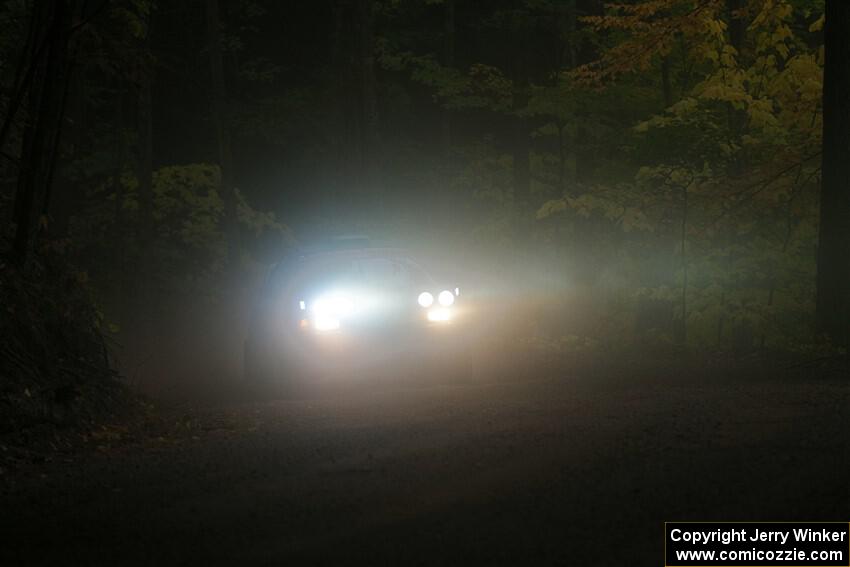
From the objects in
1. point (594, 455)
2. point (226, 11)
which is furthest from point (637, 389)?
point (226, 11)

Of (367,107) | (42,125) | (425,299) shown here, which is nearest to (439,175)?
(367,107)

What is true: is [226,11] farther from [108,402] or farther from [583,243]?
[108,402]

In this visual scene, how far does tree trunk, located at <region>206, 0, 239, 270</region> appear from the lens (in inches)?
1364

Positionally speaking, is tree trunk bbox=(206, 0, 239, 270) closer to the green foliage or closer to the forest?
the forest

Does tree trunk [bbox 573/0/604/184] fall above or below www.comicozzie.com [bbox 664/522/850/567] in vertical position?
above

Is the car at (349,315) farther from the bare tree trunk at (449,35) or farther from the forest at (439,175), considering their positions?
the bare tree trunk at (449,35)

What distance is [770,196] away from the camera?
68.2 ft

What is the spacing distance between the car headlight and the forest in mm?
3605

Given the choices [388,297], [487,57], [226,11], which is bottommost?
[388,297]

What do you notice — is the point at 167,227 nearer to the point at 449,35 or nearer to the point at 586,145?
the point at 449,35

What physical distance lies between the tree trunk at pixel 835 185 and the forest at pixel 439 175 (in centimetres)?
3

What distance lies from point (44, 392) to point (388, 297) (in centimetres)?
453

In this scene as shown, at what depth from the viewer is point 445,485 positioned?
25.3 feet

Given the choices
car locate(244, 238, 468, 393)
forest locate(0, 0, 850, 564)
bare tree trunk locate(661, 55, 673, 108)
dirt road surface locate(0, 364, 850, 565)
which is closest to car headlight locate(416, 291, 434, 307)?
car locate(244, 238, 468, 393)
